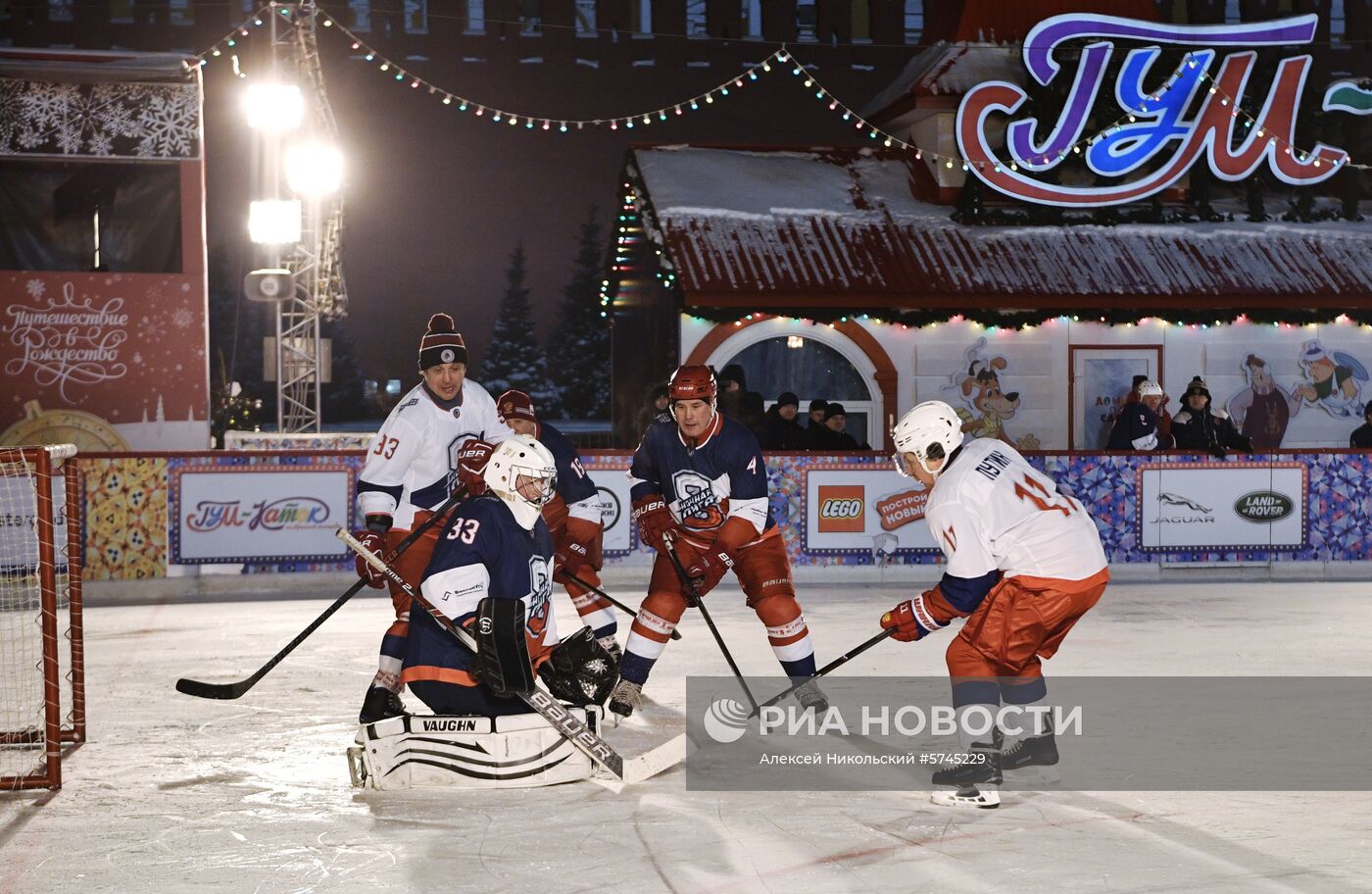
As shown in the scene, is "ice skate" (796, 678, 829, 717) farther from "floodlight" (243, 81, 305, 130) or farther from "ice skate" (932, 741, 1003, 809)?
"floodlight" (243, 81, 305, 130)

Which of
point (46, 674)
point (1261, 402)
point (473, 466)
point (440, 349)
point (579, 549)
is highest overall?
point (440, 349)

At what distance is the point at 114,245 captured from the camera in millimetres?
17641

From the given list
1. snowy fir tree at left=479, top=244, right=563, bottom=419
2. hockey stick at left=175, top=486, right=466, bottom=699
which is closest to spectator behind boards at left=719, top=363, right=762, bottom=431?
hockey stick at left=175, top=486, right=466, bottom=699

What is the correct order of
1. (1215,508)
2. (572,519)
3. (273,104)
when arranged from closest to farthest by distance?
(572,519) < (1215,508) < (273,104)

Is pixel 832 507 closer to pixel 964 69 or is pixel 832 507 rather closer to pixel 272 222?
pixel 272 222

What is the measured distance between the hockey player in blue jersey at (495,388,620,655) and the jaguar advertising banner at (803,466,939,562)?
6.00 meters

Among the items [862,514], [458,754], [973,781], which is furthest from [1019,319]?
[458,754]

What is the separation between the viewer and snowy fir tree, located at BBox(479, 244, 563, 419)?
65.1 m

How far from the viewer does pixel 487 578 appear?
6.05 meters

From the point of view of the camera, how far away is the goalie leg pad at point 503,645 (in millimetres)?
5773

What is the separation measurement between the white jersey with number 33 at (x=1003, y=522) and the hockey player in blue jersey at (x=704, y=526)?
1698 millimetres

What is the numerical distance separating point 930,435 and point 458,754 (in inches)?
82.5

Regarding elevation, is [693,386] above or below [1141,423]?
above

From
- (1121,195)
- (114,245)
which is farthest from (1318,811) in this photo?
(1121,195)
